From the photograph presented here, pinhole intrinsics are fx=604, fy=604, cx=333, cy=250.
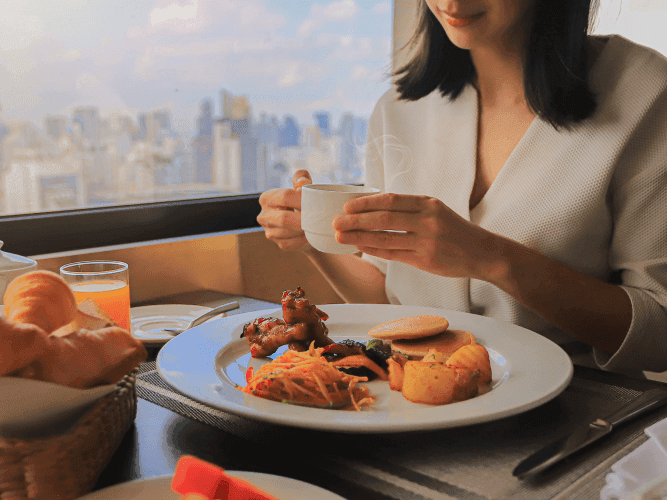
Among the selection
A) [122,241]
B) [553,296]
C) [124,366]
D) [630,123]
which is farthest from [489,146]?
[124,366]

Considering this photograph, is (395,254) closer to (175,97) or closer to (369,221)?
(369,221)

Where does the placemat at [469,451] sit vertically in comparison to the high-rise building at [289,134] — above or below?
below

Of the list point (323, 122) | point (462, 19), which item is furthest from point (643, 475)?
point (323, 122)

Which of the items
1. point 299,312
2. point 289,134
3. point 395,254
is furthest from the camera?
point 289,134

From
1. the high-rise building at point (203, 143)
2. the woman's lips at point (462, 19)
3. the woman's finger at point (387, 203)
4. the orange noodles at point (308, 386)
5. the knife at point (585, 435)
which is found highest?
the woman's lips at point (462, 19)

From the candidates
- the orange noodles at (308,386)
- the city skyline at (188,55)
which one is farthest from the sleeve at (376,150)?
the orange noodles at (308,386)

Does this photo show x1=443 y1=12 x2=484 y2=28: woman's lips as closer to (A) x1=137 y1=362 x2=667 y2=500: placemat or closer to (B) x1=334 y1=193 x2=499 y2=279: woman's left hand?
(B) x1=334 y1=193 x2=499 y2=279: woman's left hand

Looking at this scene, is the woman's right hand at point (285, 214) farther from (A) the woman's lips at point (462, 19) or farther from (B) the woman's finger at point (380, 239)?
(A) the woman's lips at point (462, 19)
